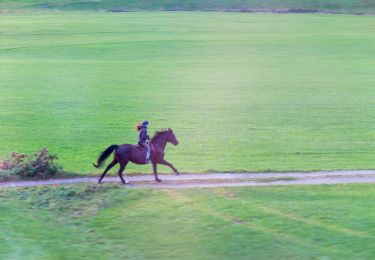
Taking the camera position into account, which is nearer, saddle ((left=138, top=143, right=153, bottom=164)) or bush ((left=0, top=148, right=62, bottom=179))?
saddle ((left=138, top=143, right=153, bottom=164))

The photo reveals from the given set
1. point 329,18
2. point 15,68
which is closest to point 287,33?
point 329,18

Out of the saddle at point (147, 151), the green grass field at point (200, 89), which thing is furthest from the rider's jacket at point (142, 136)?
the green grass field at point (200, 89)

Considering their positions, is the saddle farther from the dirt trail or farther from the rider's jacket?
the dirt trail

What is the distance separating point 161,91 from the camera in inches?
1845

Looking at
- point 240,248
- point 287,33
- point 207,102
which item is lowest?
point 240,248

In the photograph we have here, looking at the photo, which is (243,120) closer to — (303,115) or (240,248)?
(303,115)

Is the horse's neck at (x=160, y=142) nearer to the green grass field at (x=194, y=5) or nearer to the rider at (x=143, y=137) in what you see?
the rider at (x=143, y=137)

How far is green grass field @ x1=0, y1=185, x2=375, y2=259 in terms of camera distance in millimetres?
16344

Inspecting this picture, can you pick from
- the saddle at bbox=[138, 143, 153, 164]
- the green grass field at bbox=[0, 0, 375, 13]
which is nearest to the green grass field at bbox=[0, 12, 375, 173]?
the saddle at bbox=[138, 143, 153, 164]

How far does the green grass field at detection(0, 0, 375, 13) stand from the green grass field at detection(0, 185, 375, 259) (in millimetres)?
89758

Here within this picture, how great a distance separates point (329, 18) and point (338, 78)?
1784 inches

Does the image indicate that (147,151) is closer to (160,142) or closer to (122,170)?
(160,142)

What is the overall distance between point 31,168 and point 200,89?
26427mm

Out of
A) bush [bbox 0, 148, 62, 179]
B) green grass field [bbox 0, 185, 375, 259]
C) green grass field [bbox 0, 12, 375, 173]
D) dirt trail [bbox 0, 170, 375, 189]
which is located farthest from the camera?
green grass field [bbox 0, 12, 375, 173]
